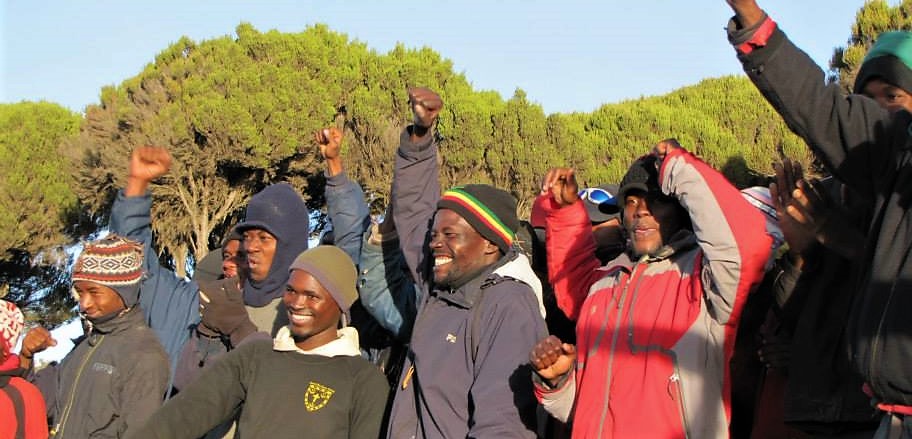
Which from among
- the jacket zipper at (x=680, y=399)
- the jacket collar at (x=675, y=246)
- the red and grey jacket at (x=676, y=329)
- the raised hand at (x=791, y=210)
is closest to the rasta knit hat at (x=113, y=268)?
the red and grey jacket at (x=676, y=329)

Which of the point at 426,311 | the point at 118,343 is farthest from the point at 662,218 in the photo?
the point at 118,343

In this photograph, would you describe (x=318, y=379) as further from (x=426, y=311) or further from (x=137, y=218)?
(x=137, y=218)

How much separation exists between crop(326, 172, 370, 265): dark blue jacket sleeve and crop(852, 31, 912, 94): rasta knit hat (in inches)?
107

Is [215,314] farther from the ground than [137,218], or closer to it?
closer to it

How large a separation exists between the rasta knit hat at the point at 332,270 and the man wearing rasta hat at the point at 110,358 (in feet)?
3.67

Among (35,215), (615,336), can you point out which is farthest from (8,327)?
(35,215)

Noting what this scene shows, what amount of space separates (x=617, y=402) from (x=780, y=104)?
1302 mm

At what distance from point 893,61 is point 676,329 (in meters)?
1.20

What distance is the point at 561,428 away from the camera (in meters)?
4.42

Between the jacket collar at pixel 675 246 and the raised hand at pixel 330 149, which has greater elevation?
the raised hand at pixel 330 149

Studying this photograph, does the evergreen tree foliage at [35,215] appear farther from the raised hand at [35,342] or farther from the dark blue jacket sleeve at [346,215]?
the dark blue jacket sleeve at [346,215]

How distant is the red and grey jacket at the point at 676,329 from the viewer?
3.65 metres

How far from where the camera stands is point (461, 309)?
171 inches

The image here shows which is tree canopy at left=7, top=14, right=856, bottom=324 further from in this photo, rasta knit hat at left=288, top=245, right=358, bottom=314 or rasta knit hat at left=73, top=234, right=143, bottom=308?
rasta knit hat at left=288, top=245, right=358, bottom=314
